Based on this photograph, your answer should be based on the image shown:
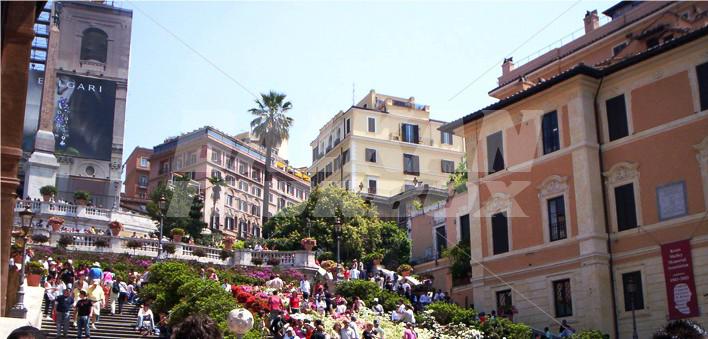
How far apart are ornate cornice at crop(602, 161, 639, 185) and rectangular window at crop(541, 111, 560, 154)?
8.37 ft

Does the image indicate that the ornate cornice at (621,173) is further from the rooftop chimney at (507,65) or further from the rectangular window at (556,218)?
the rooftop chimney at (507,65)

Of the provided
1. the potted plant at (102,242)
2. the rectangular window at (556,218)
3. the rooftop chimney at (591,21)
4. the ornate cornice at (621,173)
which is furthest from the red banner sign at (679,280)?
the potted plant at (102,242)

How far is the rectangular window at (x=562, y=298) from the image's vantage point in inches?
1335

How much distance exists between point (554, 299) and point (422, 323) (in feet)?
17.8

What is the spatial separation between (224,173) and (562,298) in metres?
69.9

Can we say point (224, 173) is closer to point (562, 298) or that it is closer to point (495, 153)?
point (495, 153)

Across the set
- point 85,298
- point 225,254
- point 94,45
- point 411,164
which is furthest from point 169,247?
point 94,45

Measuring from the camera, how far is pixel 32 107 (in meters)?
81.2

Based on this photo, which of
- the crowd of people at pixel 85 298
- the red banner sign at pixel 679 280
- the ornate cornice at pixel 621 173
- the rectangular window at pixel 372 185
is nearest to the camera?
the crowd of people at pixel 85 298

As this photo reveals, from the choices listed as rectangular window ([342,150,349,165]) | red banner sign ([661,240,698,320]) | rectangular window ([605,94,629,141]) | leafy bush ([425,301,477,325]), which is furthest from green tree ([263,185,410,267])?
red banner sign ([661,240,698,320])

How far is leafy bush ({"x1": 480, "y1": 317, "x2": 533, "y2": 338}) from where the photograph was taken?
31.3 metres

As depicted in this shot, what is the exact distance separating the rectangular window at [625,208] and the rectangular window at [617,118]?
7.16 feet

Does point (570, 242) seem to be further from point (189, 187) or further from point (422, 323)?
point (189, 187)

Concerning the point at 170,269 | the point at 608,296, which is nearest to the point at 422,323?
the point at 608,296
